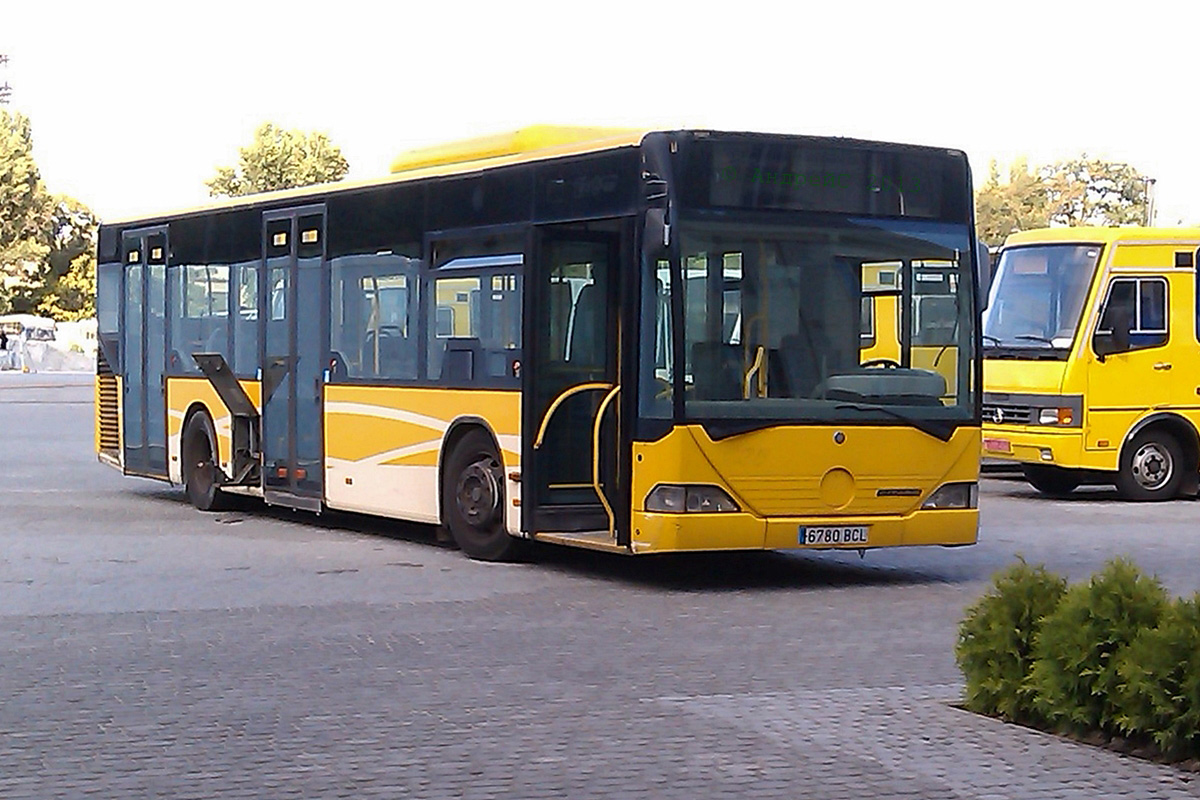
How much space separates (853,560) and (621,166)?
13.5 ft

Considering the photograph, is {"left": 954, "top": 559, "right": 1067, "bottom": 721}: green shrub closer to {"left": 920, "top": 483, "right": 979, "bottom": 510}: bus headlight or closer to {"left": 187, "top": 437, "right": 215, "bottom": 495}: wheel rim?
{"left": 920, "top": 483, "right": 979, "bottom": 510}: bus headlight

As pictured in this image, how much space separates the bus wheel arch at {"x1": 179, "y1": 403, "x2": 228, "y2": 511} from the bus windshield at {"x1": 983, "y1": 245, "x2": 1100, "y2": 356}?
840 cm

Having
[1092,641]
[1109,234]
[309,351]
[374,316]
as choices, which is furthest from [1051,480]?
[1092,641]

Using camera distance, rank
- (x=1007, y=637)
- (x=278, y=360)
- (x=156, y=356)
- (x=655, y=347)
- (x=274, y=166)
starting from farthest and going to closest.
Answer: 1. (x=274, y=166)
2. (x=156, y=356)
3. (x=278, y=360)
4. (x=655, y=347)
5. (x=1007, y=637)

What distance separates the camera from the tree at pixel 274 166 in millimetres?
98312

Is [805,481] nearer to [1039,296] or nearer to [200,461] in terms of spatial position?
[200,461]

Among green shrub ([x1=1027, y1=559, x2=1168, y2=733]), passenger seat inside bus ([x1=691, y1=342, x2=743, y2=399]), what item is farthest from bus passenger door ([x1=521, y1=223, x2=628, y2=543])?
green shrub ([x1=1027, y1=559, x2=1168, y2=733])

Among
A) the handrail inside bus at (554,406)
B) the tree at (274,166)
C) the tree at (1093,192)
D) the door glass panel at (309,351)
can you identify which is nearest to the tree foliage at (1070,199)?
the tree at (1093,192)

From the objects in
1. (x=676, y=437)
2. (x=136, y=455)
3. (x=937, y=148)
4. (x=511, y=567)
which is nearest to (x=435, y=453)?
(x=511, y=567)

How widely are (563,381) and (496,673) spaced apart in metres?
4.94

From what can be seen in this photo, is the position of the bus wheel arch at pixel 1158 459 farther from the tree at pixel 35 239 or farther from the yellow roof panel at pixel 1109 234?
the tree at pixel 35 239

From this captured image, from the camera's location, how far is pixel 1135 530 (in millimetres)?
20344

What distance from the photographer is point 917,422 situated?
15.1 metres

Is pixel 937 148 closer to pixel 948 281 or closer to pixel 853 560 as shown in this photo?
pixel 948 281
